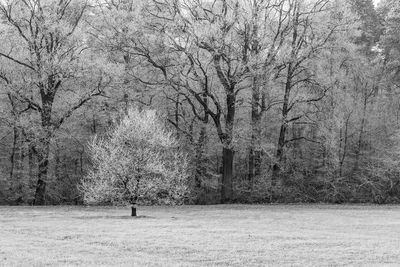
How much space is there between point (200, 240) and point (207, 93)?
22.4m

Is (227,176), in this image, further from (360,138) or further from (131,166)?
(131,166)

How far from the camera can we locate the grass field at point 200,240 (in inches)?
577

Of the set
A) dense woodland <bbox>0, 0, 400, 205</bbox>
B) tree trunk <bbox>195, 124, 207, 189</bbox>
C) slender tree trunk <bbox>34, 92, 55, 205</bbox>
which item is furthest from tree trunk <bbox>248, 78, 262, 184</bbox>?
slender tree trunk <bbox>34, 92, 55, 205</bbox>

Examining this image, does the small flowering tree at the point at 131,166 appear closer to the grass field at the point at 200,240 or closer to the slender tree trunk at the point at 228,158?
the grass field at the point at 200,240

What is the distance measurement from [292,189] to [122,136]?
55.5 ft

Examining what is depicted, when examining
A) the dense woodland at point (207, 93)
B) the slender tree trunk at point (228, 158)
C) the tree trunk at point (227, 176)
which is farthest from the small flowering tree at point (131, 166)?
the tree trunk at point (227, 176)

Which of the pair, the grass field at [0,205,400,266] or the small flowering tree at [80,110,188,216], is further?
the small flowering tree at [80,110,188,216]

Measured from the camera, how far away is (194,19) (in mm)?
39125

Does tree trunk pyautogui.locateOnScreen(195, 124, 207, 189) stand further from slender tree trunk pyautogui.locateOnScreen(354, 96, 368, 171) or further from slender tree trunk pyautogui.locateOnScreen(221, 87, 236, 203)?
slender tree trunk pyautogui.locateOnScreen(354, 96, 368, 171)

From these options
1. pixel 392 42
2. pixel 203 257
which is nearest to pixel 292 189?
pixel 392 42

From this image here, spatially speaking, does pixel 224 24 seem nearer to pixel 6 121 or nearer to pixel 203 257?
pixel 6 121

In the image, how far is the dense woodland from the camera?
127 feet

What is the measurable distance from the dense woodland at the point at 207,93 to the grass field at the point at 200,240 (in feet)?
36.0

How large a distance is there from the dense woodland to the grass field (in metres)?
11.0
